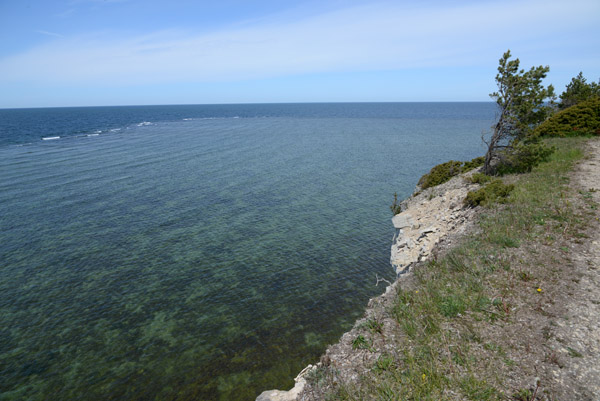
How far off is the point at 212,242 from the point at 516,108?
2907 centimetres

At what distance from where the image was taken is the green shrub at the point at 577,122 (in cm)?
3762

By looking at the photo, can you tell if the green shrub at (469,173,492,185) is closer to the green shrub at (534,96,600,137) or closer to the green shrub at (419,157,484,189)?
the green shrub at (419,157,484,189)

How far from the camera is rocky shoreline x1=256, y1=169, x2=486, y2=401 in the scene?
37.5 ft

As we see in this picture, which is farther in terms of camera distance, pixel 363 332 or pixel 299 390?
pixel 363 332

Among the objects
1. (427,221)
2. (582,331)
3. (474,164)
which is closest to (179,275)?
(427,221)

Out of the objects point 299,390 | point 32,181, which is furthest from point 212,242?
point 32,181

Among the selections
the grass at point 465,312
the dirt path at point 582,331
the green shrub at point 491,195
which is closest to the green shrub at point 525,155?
the green shrub at point 491,195

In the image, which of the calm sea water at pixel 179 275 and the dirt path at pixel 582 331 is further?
the calm sea water at pixel 179 275

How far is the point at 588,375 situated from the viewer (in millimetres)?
9047

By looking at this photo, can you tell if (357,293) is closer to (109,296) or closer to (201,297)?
(201,297)

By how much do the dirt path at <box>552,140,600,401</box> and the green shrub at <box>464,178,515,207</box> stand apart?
19.2 feet

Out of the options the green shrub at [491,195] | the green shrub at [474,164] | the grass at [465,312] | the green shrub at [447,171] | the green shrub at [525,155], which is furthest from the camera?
the green shrub at [447,171]

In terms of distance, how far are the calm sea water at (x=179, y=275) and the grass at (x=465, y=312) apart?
6.55 metres

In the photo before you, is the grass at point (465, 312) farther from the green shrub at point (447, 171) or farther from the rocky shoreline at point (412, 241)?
the green shrub at point (447, 171)
